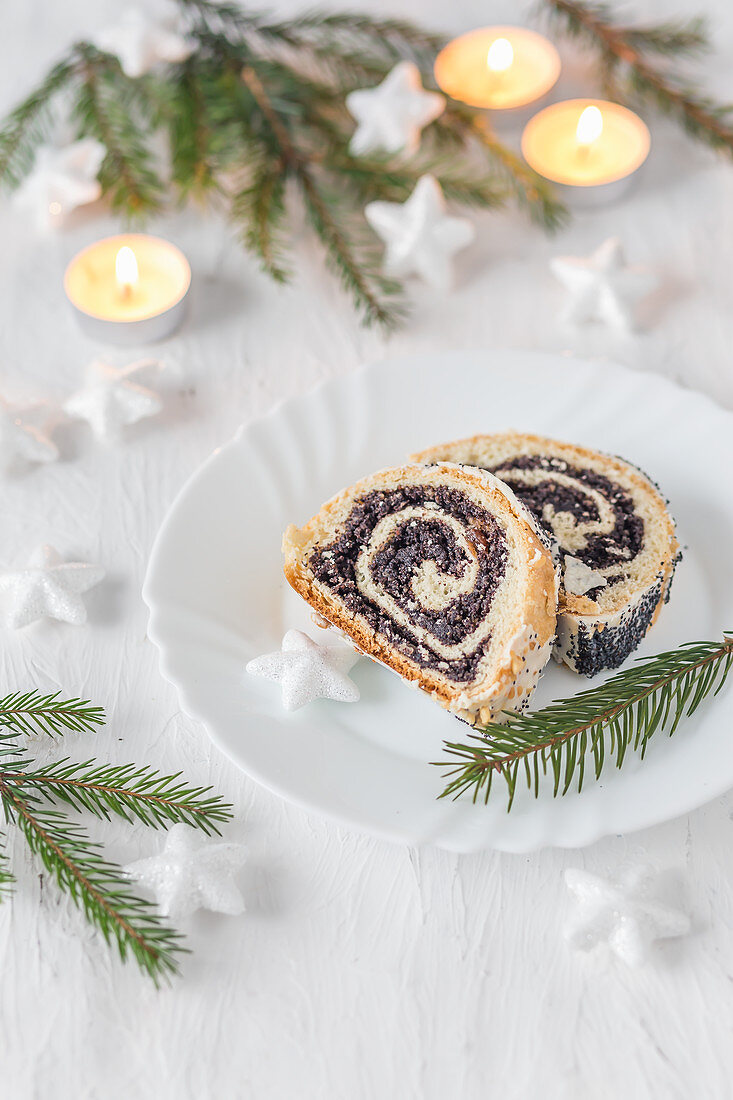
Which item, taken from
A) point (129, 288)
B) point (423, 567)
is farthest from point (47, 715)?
point (129, 288)

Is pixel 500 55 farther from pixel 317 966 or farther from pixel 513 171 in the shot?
pixel 317 966

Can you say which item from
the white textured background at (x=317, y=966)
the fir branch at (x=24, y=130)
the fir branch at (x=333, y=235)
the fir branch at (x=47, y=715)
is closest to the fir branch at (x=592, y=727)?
the white textured background at (x=317, y=966)

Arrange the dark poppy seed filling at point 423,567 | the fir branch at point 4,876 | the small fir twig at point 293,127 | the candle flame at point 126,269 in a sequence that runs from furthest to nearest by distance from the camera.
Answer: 1. the small fir twig at point 293,127
2. the candle flame at point 126,269
3. the dark poppy seed filling at point 423,567
4. the fir branch at point 4,876

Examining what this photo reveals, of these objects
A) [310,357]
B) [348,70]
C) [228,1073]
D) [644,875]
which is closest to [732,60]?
[348,70]

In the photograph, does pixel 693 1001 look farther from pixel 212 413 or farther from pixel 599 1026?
pixel 212 413

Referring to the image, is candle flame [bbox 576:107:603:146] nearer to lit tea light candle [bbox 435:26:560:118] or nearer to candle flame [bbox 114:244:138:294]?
lit tea light candle [bbox 435:26:560:118]

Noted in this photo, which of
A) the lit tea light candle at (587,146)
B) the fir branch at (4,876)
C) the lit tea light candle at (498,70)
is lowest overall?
the fir branch at (4,876)

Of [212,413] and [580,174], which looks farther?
[580,174]

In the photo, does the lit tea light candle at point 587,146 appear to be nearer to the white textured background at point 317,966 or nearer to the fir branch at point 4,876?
the white textured background at point 317,966
